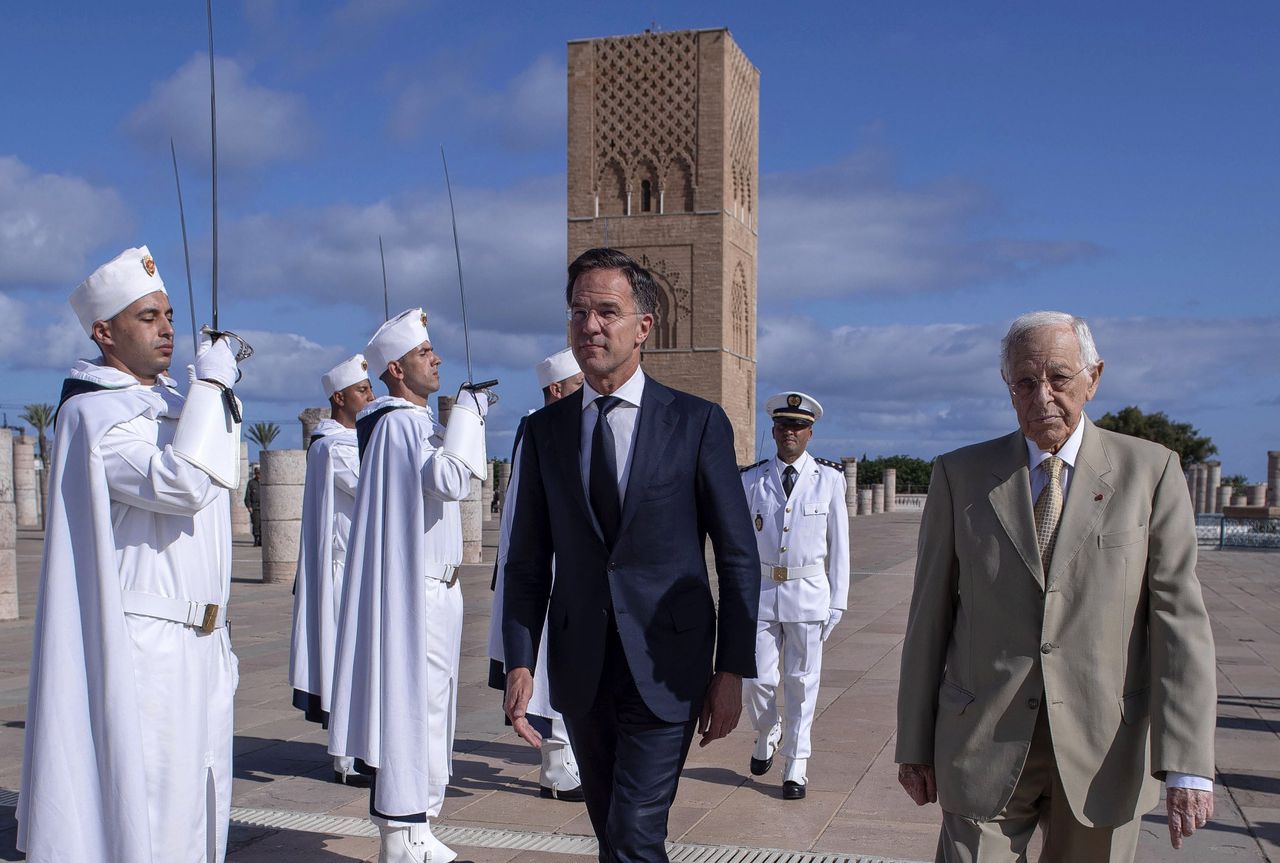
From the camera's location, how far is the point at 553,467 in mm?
3334

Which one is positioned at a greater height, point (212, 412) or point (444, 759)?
point (212, 412)

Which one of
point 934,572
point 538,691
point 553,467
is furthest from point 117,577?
point 538,691

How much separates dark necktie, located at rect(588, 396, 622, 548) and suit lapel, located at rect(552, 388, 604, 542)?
0.08ft

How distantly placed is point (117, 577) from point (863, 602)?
11.3 m

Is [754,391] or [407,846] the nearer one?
[407,846]

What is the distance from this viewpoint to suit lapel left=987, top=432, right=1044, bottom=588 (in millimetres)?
2875

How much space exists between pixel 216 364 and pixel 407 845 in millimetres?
1836

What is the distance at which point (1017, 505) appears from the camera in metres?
2.93

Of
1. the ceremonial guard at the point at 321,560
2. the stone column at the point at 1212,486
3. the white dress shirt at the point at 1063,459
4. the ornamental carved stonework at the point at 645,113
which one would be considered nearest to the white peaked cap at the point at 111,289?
the white dress shirt at the point at 1063,459

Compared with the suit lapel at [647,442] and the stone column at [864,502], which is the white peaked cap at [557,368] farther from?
the stone column at [864,502]

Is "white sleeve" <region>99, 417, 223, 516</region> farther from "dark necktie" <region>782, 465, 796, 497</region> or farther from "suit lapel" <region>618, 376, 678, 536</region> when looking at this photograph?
"dark necktie" <region>782, 465, 796, 497</region>

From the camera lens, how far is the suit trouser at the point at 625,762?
9.84 ft

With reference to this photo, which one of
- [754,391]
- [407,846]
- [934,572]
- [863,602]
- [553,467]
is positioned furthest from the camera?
[754,391]

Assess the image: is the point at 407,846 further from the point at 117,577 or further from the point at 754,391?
the point at 754,391
